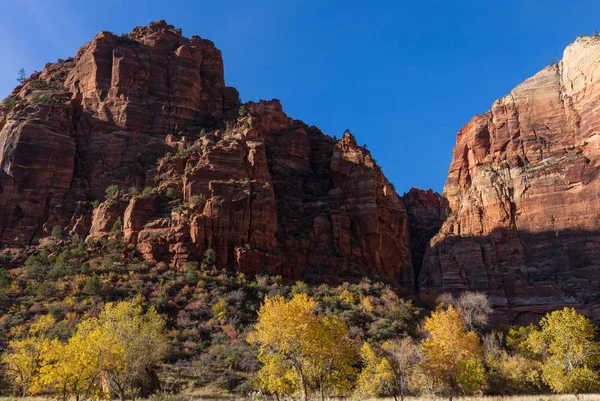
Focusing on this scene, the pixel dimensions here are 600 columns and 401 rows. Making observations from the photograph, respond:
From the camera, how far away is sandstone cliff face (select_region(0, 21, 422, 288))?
65312mm

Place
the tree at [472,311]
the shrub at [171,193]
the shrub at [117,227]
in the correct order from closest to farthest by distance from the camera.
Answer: the tree at [472,311], the shrub at [117,227], the shrub at [171,193]

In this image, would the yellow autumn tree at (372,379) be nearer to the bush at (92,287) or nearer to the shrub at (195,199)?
the bush at (92,287)

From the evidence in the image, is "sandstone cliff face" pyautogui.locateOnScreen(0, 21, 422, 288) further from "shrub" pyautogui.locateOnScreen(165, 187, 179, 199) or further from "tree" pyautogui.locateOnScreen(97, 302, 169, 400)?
"tree" pyautogui.locateOnScreen(97, 302, 169, 400)

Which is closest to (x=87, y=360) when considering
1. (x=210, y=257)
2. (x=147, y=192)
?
(x=210, y=257)

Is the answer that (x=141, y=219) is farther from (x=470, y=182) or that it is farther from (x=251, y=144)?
(x=470, y=182)

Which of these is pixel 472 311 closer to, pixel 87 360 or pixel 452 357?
pixel 452 357

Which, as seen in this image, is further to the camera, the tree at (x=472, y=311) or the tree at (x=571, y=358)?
the tree at (x=472, y=311)

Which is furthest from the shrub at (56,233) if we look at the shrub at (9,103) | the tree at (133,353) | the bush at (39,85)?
the tree at (133,353)

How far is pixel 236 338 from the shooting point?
161ft

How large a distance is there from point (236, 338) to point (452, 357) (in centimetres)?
2262

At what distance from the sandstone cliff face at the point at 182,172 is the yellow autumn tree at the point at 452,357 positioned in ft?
87.6

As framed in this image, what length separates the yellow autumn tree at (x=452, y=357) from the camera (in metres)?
35.9

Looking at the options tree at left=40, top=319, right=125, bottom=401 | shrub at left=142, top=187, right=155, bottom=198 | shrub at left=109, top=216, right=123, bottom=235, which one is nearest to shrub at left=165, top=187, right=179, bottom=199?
shrub at left=142, top=187, right=155, bottom=198

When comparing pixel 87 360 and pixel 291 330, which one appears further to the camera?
pixel 291 330
